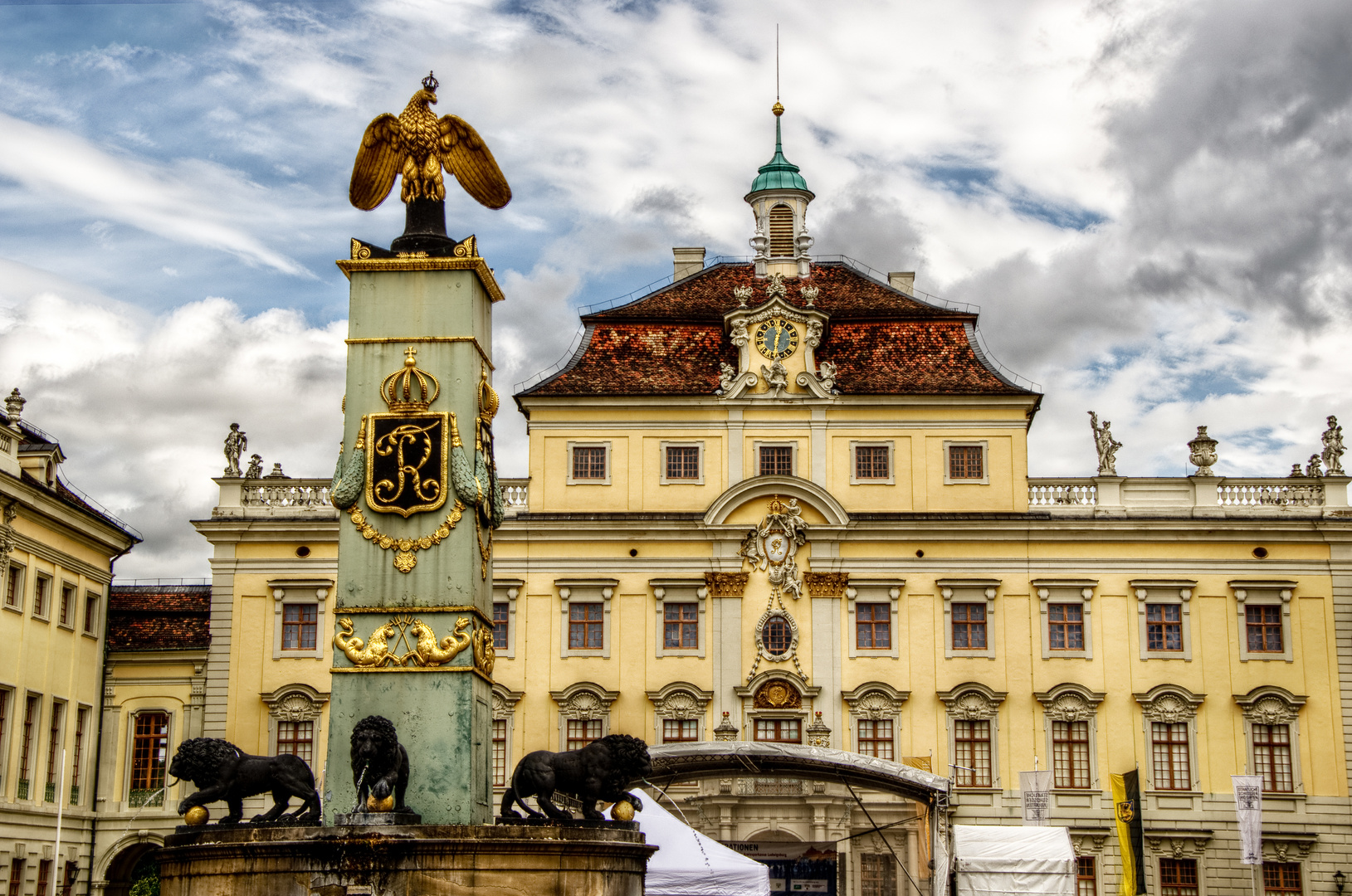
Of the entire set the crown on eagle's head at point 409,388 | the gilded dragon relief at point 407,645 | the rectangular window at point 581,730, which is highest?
the crown on eagle's head at point 409,388

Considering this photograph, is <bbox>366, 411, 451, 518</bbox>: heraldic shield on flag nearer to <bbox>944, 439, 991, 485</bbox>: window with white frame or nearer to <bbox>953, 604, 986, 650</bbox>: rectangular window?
<bbox>953, 604, 986, 650</bbox>: rectangular window

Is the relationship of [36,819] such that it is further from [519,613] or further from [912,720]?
[912,720]

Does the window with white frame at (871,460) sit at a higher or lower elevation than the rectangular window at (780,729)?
higher

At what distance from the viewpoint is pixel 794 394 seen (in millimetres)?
39500

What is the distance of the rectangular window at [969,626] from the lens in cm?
3847

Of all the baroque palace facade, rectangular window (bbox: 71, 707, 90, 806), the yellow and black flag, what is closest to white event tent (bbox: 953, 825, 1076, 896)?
the yellow and black flag

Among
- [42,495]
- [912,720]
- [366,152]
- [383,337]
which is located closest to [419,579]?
[383,337]

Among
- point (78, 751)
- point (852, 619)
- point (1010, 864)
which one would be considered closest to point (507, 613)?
point (852, 619)

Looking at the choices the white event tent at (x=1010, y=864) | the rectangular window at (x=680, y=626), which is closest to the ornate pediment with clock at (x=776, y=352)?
the rectangular window at (x=680, y=626)

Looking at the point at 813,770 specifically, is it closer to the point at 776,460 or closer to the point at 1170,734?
the point at 776,460

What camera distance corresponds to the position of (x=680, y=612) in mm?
38844

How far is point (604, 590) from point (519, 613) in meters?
2.06

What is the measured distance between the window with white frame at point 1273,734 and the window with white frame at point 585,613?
14537 millimetres

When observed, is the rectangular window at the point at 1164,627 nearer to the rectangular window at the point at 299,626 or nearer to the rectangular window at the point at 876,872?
the rectangular window at the point at 876,872
